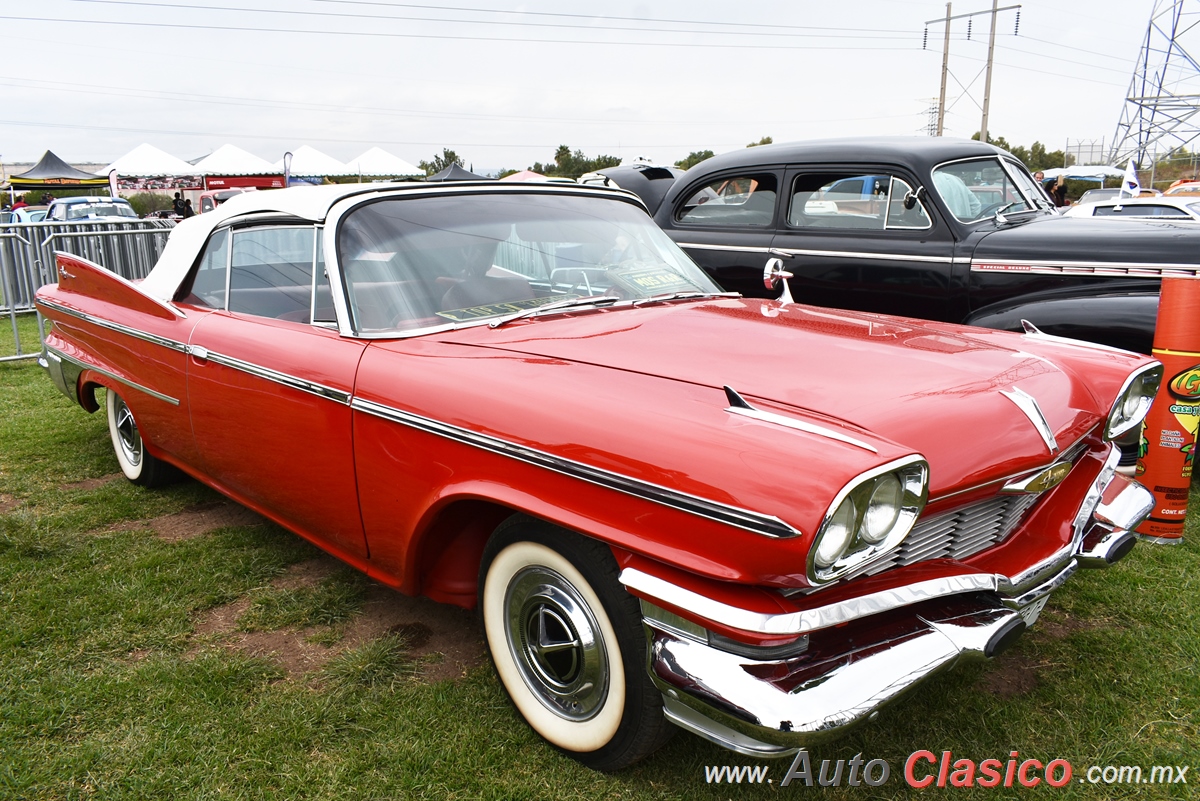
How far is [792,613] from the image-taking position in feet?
5.34

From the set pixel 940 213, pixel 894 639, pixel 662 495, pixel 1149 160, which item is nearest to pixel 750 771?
pixel 894 639

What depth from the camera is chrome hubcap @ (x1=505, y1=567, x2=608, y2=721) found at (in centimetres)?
201

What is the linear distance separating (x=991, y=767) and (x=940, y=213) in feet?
11.6

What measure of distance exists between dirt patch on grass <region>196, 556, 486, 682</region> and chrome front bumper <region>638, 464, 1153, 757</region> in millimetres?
1108

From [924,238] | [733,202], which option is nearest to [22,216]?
[733,202]

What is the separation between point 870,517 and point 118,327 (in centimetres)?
350

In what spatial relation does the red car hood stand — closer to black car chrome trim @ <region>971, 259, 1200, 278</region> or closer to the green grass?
the green grass

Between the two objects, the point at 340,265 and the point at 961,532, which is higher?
the point at 340,265

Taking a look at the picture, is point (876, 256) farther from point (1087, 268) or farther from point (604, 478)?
point (604, 478)

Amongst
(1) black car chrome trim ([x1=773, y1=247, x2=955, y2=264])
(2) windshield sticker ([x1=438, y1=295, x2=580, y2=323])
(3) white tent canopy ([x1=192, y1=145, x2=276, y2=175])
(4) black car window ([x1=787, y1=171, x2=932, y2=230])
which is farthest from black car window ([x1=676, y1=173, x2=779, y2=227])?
(3) white tent canopy ([x1=192, y1=145, x2=276, y2=175])

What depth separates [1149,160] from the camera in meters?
59.6

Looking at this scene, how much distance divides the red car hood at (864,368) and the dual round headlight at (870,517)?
0.08 meters

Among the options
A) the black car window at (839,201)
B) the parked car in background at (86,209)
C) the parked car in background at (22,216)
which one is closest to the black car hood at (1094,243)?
the black car window at (839,201)

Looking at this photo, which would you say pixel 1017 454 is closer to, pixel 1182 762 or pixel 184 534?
pixel 1182 762
